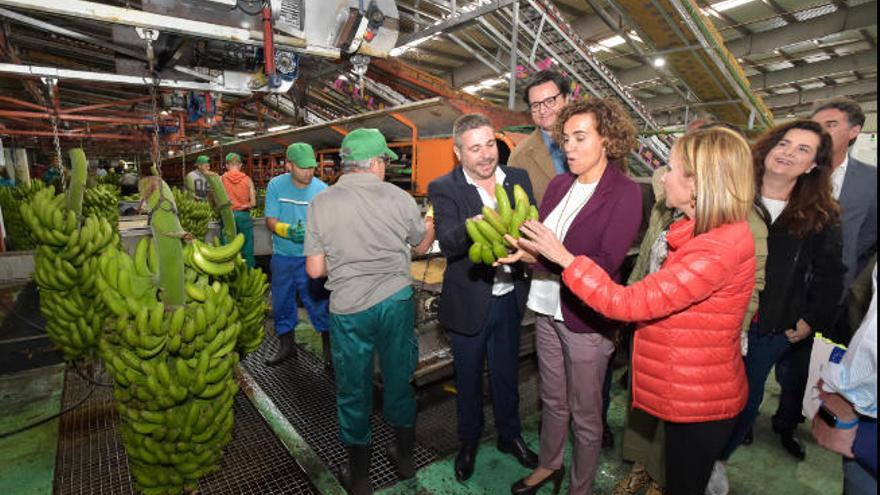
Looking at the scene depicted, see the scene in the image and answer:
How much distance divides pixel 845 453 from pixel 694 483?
2.12 feet

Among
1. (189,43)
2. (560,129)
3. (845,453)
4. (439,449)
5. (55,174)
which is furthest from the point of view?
(55,174)

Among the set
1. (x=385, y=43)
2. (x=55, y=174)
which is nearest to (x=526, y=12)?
(x=385, y=43)

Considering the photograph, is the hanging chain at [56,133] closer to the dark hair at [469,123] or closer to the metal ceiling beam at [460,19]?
the dark hair at [469,123]

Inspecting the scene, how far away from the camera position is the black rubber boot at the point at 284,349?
4.00 m

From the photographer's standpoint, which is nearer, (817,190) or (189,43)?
(817,190)

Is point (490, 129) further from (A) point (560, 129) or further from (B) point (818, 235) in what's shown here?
(B) point (818, 235)

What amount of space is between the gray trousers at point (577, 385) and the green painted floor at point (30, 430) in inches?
119

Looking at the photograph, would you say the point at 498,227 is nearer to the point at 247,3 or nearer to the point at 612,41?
the point at 247,3

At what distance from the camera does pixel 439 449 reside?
2.83 meters

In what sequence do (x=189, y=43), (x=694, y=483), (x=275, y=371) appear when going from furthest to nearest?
(x=275, y=371) → (x=189, y=43) → (x=694, y=483)

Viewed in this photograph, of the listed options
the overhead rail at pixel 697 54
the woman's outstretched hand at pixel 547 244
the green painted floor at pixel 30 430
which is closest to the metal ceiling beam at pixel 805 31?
the overhead rail at pixel 697 54

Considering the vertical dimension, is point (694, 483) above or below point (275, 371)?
above

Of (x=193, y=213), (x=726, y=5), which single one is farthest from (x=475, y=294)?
(x=726, y=5)

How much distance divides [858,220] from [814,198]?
62 centimetres
